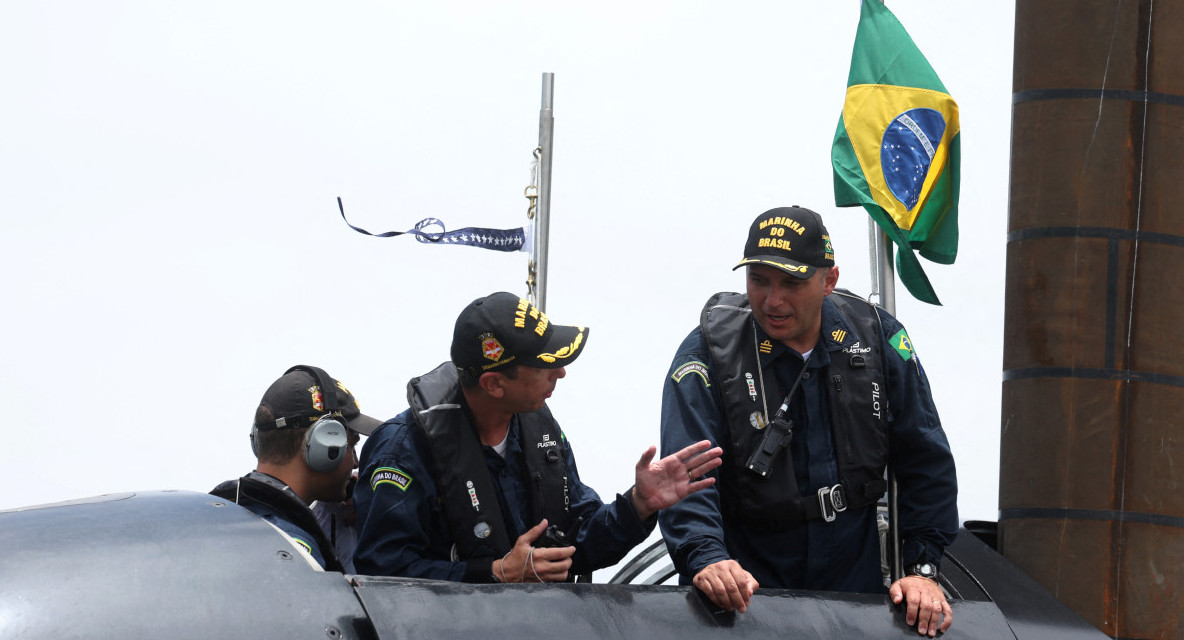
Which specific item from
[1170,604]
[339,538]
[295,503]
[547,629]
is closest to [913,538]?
[1170,604]

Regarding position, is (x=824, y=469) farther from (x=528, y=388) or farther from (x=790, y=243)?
(x=528, y=388)

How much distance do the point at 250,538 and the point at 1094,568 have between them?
310 centimetres

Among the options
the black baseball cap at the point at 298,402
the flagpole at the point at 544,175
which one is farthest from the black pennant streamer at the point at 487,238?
the black baseball cap at the point at 298,402

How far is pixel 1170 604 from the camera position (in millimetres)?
4641

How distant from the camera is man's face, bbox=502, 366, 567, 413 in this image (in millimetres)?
4191

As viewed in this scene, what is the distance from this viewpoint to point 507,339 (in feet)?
13.8

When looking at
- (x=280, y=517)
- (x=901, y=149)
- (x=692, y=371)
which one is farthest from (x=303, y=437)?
(x=901, y=149)

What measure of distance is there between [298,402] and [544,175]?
206 inches

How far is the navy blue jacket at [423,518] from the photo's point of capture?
155 inches

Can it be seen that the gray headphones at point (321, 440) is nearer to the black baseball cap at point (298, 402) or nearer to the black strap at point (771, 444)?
the black baseball cap at point (298, 402)

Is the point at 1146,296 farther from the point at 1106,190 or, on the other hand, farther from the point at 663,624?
the point at 663,624

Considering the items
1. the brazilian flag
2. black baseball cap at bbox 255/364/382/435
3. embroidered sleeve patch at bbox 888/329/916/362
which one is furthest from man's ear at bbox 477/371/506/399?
the brazilian flag

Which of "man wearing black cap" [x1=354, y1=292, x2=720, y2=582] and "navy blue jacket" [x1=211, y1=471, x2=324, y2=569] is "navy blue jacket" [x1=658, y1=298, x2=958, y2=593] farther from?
"navy blue jacket" [x1=211, y1=471, x2=324, y2=569]

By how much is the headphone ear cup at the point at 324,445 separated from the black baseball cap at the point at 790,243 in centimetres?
147
